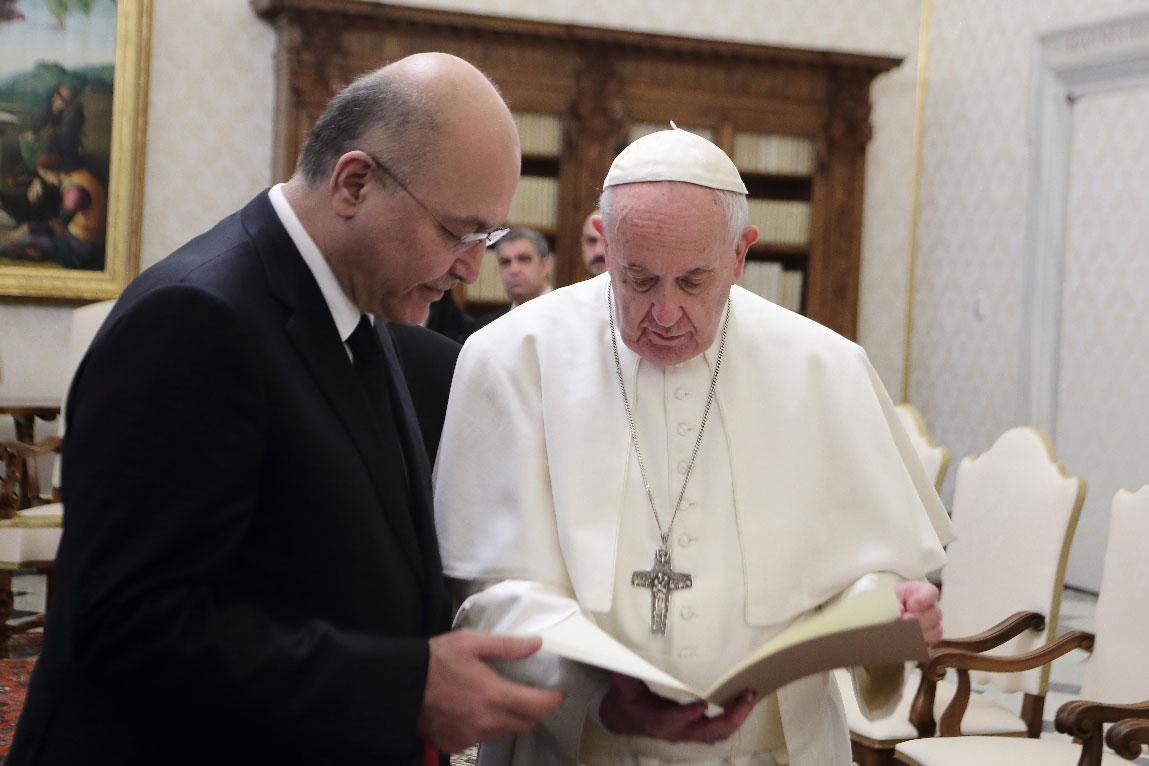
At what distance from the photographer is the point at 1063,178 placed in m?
7.93

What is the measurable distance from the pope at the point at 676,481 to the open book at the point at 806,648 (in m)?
0.26

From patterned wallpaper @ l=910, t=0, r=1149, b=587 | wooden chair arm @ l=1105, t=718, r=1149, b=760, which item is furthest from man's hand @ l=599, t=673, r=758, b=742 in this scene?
patterned wallpaper @ l=910, t=0, r=1149, b=587

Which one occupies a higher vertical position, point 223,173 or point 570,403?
point 223,173

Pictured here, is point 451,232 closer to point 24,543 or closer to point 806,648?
point 806,648

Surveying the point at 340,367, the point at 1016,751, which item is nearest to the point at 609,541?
the point at 340,367

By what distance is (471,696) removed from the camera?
5.21 feet

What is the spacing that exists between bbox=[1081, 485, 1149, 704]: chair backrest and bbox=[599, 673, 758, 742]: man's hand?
1673 mm

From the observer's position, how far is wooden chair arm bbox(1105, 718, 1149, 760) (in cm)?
270

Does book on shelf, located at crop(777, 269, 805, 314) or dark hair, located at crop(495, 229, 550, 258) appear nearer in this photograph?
dark hair, located at crop(495, 229, 550, 258)

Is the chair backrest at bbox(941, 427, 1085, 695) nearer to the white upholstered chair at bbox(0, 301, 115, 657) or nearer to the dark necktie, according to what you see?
the dark necktie

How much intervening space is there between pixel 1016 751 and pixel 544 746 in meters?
1.58

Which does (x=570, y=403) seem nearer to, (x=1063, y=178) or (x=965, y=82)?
(x=1063, y=178)

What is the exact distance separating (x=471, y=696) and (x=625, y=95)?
6.86 meters

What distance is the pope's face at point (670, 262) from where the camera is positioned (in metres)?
2.08
